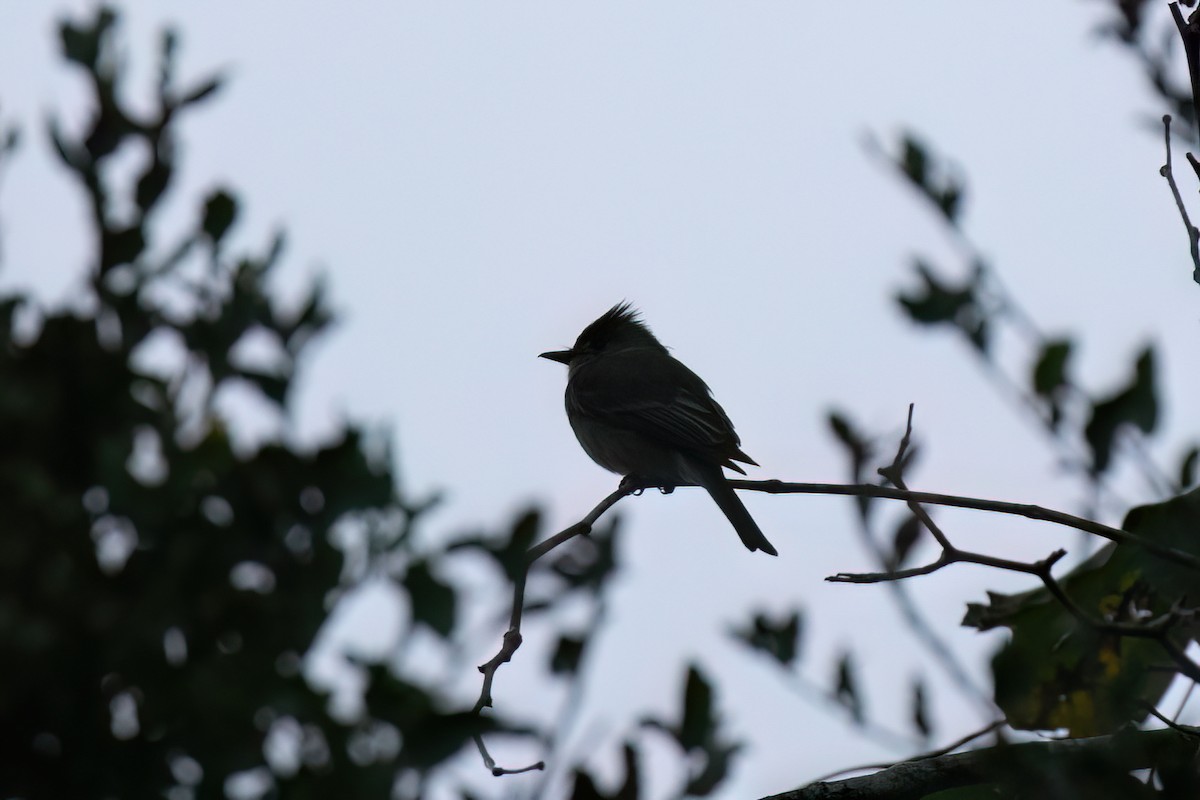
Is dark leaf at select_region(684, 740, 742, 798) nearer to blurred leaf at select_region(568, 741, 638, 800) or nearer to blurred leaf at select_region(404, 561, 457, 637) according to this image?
blurred leaf at select_region(568, 741, 638, 800)

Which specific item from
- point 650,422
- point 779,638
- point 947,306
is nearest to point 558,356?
point 650,422

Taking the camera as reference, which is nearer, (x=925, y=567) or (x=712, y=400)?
(x=925, y=567)

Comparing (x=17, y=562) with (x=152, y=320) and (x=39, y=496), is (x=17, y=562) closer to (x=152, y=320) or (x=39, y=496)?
(x=39, y=496)

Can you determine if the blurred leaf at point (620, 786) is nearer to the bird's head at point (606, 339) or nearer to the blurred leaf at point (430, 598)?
the blurred leaf at point (430, 598)

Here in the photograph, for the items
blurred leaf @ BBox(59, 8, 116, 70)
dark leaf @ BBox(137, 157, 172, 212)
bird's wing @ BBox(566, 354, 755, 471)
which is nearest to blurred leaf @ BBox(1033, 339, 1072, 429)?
dark leaf @ BBox(137, 157, 172, 212)

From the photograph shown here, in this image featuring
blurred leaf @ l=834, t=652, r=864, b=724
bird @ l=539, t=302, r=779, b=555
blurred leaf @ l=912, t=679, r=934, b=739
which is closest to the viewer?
blurred leaf @ l=912, t=679, r=934, b=739

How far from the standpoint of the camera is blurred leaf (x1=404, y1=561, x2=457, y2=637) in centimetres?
212

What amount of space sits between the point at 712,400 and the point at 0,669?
5816 mm

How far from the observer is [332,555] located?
223cm

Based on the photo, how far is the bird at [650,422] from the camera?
21.5 ft

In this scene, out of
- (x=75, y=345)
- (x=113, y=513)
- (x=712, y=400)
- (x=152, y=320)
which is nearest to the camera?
(x=113, y=513)

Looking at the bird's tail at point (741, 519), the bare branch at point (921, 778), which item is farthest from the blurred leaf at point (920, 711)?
the bird's tail at point (741, 519)

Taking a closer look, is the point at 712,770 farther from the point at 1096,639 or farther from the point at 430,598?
the point at 1096,639

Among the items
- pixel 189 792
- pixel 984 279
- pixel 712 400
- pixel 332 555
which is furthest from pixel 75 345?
pixel 712 400
